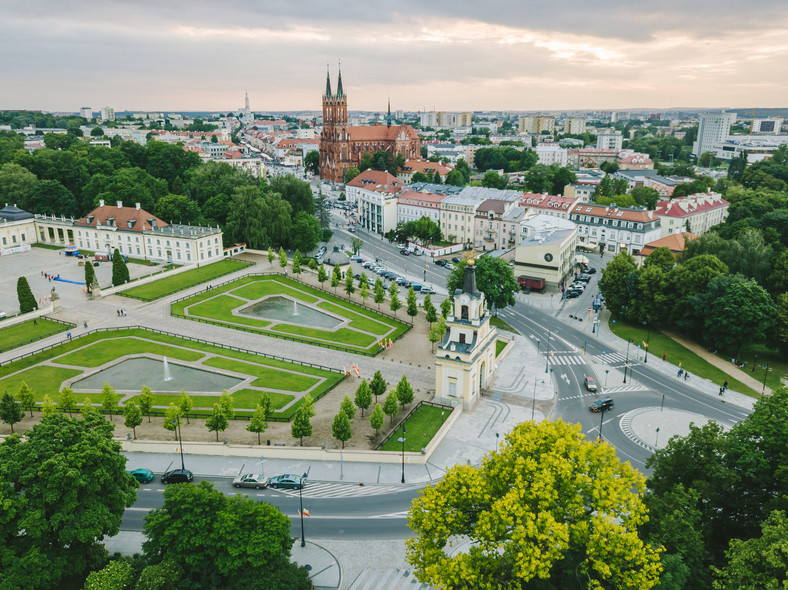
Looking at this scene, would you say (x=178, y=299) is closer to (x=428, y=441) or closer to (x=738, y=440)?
(x=428, y=441)

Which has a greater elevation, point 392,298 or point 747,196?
point 747,196

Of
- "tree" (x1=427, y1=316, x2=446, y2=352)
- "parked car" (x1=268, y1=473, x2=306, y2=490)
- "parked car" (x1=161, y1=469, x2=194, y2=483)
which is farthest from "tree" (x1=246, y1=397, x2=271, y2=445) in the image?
"tree" (x1=427, y1=316, x2=446, y2=352)

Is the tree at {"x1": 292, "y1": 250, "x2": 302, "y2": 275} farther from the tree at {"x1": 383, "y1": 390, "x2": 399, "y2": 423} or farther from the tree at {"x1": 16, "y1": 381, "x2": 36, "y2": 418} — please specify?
the tree at {"x1": 16, "y1": 381, "x2": 36, "y2": 418}

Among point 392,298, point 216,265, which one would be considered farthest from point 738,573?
point 216,265

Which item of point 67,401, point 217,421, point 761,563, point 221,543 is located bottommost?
point 217,421

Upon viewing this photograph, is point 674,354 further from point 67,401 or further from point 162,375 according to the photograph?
point 67,401


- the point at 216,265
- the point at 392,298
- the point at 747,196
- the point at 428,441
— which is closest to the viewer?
the point at 428,441

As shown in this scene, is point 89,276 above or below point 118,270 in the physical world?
below

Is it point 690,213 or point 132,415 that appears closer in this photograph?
point 132,415

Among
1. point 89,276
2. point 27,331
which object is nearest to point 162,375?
point 27,331
